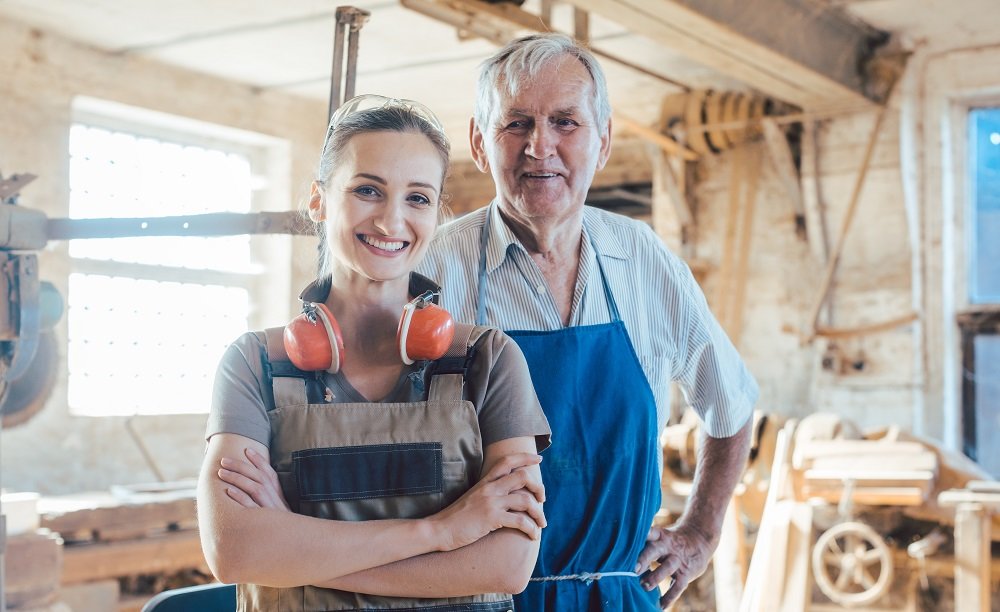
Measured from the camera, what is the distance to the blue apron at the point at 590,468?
201 cm

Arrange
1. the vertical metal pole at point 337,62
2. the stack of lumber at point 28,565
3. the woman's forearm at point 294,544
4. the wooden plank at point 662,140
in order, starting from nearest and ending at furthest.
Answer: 1. the woman's forearm at point 294,544
2. the vertical metal pole at point 337,62
3. the stack of lumber at point 28,565
4. the wooden plank at point 662,140

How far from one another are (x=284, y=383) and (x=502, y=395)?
1.04 ft

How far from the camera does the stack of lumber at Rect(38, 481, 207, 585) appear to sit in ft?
16.1

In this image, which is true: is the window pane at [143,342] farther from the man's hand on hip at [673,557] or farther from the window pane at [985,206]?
the man's hand on hip at [673,557]

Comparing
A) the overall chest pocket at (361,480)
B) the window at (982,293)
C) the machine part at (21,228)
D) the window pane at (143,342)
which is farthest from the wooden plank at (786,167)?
the overall chest pocket at (361,480)

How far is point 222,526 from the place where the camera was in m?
1.51

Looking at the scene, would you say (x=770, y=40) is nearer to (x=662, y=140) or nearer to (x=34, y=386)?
(x=662, y=140)

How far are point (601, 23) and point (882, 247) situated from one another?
223 centimetres

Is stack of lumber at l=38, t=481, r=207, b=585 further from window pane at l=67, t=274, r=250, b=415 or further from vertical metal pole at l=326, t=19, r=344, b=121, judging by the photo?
vertical metal pole at l=326, t=19, r=344, b=121

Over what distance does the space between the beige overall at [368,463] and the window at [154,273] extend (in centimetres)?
588

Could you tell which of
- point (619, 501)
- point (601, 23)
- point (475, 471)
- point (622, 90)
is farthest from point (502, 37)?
point (475, 471)

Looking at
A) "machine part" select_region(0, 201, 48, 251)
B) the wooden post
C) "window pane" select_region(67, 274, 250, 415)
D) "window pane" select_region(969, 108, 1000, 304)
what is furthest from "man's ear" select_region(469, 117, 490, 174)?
"window pane" select_region(67, 274, 250, 415)

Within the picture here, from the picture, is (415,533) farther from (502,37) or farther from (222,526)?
(502,37)

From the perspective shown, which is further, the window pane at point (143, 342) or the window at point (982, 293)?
the window pane at point (143, 342)
